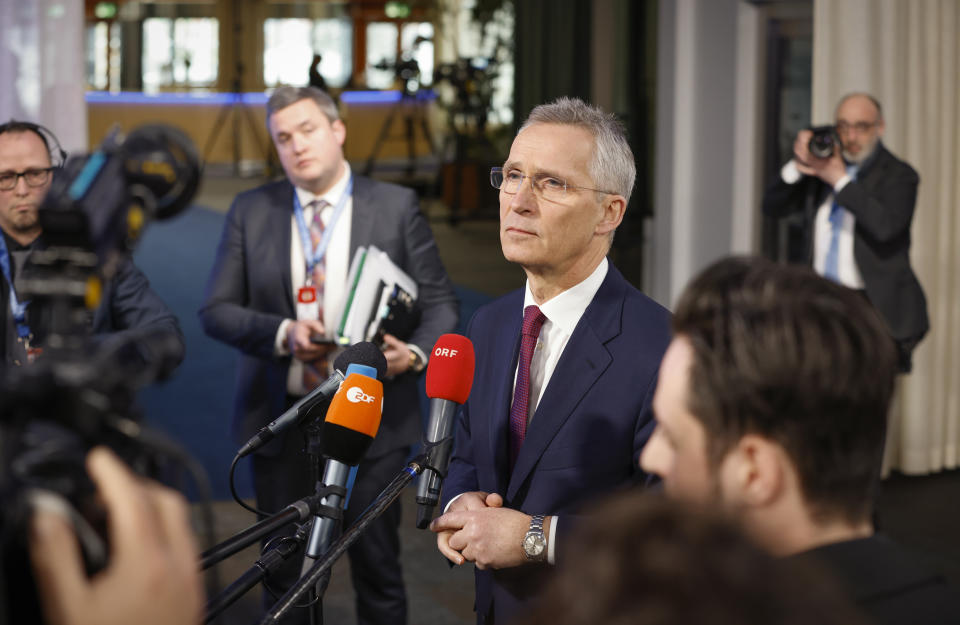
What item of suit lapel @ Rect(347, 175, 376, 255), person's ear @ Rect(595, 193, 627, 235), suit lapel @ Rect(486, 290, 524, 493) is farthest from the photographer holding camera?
suit lapel @ Rect(486, 290, 524, 493)

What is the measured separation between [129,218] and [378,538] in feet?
7.14

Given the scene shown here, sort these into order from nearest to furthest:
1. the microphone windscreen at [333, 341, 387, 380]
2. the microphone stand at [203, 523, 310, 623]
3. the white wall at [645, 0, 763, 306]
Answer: the microphone stand at [203, 523, 310, 623] → the microphone windscreen at [333, 341, 387, 380] → the white wall at [645, 0, 763, 306]

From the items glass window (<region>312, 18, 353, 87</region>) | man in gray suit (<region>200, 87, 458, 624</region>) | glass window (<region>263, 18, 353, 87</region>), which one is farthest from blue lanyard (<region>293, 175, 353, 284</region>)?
glass window (<region>312, 18, 353, 87</region>)

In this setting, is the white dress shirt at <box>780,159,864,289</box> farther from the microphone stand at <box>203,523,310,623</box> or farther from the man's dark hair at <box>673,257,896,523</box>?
the man's dark hair at <box>673,257,896,523</box>

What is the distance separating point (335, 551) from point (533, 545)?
50 cm

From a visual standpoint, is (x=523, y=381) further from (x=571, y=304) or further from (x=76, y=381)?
(x=76, y=381)

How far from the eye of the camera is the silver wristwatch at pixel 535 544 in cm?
176

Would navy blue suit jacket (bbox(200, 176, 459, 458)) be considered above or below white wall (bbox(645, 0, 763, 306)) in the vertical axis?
below

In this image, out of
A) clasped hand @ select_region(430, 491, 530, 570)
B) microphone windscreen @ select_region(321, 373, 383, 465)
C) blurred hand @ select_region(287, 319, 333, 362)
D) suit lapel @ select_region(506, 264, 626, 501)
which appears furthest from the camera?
blurred hand @ select_region(287, 319, 333, 362)

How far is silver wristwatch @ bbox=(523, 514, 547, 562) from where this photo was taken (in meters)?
1.76

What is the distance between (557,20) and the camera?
11719 millimetres

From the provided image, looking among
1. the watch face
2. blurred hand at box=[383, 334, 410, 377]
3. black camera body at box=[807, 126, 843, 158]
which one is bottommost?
the watch face

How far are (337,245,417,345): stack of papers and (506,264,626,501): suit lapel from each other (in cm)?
97

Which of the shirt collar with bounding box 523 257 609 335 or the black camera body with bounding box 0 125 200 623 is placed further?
the shirt collar with bounding box 523 257 609 335
